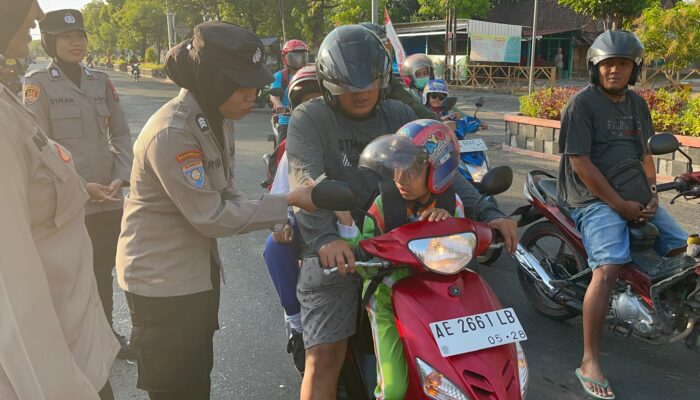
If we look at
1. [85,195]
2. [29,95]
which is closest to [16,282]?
[85,195]

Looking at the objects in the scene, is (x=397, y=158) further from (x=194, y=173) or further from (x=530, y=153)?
(x=530, y=153)

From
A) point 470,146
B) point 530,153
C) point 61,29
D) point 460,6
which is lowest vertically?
point 530,153

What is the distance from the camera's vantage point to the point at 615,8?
11508 mm

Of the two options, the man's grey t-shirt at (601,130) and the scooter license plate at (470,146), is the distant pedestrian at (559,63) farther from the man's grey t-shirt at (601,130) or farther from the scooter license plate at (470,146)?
the man's grey t-shirt at (601,130)

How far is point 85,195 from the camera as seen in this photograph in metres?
1.57

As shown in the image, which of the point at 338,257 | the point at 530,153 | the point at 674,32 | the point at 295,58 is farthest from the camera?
the point at 674,32

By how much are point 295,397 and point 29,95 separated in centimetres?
223

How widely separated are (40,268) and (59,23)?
2.54 meters

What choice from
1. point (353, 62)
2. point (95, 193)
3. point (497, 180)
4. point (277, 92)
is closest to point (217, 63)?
point (353, 62)

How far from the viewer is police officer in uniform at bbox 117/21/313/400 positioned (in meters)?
2.02

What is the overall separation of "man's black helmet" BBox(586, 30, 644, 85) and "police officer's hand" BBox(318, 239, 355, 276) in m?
2.10

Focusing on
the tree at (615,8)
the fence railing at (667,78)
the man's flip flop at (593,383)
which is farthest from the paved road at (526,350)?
the fence railing at (667,78)

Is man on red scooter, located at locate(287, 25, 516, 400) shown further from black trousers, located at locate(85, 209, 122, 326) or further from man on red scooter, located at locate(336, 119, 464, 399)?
black trousers, located at locate(85, 209, 122, 326)

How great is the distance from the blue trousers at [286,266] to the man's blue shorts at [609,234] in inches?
65.7
